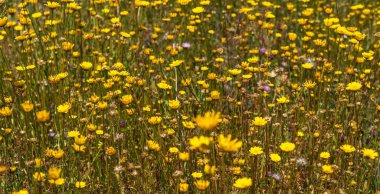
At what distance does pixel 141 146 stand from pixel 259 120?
689 mm

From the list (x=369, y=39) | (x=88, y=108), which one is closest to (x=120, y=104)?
(x=88, y=108)

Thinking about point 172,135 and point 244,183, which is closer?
point 244,183

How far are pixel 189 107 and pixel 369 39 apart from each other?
102 inches

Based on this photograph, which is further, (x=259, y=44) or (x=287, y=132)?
(x=259, y=44)

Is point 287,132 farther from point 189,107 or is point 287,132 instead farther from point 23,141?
point 23,141

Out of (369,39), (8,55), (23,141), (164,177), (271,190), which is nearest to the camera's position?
(271,190)

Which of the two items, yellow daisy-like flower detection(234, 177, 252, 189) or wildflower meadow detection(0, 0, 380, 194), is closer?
yellow daisy-like flower detection(234, 177, 252, 189)

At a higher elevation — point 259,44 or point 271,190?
point 259,44

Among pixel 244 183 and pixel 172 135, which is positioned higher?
pixel 244 183

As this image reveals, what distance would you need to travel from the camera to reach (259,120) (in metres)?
2.53

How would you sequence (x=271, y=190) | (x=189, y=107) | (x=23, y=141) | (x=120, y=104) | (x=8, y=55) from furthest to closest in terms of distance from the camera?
(x=8, y=55) < (x=189, y=107) < (x=120, y=104) < (x=23, y=141) < (x=271, y=190)

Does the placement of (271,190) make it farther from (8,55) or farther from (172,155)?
(8,55)

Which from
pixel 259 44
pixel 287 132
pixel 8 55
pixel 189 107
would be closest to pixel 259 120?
pixel 287 132

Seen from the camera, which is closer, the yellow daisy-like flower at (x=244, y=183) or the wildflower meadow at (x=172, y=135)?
the yellow daisy-like flower at (x=244, y=183)
